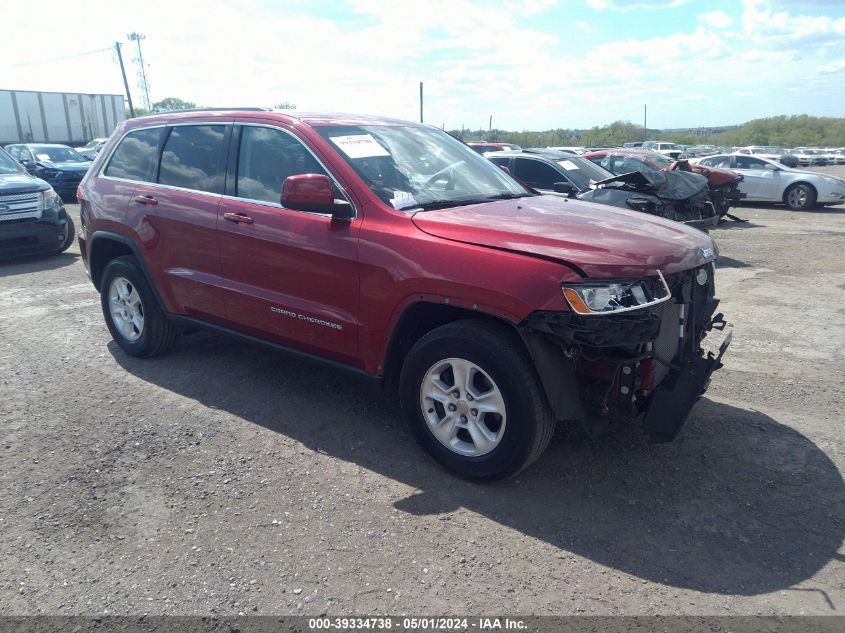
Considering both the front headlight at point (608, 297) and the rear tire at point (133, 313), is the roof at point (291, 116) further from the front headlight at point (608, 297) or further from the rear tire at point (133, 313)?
the front headlight at point (608, 297)

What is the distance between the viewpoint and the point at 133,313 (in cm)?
557

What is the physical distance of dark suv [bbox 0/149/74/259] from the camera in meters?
9.26

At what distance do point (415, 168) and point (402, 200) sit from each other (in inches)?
18.2

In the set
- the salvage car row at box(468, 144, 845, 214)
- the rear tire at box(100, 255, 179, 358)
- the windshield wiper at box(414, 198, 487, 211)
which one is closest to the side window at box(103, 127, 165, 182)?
the rear tire at box(100, 255, 179, 358)

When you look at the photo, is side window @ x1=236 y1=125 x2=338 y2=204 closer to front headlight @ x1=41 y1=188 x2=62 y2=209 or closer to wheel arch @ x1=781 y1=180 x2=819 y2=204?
front headlight @ x1=41 y1=188 x2=62 y2=209

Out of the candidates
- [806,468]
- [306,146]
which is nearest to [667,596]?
[806,468]

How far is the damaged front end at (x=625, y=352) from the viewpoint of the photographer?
3146 millimetres

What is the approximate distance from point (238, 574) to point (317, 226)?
1999mm

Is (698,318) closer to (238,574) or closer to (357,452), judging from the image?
(357,452)

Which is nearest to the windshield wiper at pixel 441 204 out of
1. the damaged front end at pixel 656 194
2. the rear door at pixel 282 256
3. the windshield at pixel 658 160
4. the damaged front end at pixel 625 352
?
the rear door at pixel 282 256

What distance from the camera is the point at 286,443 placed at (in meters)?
4.16

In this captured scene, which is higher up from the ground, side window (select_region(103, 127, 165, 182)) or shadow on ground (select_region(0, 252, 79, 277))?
side window (select_region(103, 127, 165, 182))

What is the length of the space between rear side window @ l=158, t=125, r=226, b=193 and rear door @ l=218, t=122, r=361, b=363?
163 millimetres

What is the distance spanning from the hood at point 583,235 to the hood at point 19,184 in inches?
311
